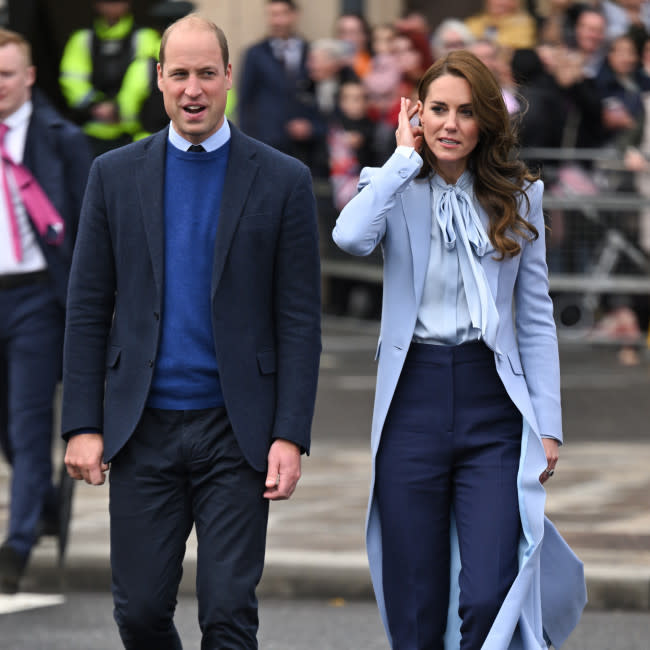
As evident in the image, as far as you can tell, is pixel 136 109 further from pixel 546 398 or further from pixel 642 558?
pixel 546 398

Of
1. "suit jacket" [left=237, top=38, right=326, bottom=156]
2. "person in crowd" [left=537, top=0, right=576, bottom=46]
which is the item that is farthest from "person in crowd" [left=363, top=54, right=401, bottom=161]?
"person in crowd" [left=537, top=0, right=576, bottom=46]

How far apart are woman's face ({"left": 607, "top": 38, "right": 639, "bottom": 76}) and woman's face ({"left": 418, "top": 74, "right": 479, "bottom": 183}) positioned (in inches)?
336

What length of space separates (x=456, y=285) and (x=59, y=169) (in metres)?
2.63

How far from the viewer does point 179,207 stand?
4.77 meters

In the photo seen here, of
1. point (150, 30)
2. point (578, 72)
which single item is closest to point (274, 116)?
point (578, 72)

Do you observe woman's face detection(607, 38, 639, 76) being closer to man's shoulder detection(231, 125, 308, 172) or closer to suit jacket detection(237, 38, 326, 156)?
suit jacket detection(237, 38, 326, 156)

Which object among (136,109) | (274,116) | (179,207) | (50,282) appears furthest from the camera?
(274,116)

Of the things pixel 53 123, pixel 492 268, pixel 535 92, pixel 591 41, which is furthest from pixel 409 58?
pixel 492 268

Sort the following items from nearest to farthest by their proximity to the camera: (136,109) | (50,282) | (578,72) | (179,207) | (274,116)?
(179,207) → (50,282) → (136,109) → (578,72) → (274,116)

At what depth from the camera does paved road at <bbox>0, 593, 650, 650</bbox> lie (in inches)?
257

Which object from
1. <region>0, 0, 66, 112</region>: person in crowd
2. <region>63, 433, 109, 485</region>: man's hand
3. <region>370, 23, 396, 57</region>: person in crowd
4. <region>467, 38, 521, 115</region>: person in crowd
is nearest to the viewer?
<region>63, 433, 109, 485</region>: man's hand

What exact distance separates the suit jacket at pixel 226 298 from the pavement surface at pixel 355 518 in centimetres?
264

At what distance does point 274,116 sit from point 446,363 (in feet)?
33.5

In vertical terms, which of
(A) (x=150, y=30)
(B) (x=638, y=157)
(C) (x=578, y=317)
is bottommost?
(C) (x=578, y=317)
